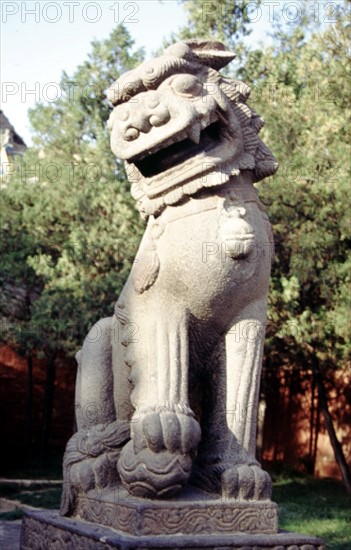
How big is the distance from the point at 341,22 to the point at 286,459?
8566 millimetres

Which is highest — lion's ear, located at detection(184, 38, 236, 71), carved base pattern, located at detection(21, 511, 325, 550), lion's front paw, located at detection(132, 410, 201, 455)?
lion's ear, located at detection(184, 38, 236, 71)

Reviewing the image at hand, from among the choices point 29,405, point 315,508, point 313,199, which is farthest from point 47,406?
point 313,199

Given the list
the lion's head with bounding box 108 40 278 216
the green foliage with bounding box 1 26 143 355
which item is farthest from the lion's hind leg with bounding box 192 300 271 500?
the green foliage with bounding box 1 26 143 355

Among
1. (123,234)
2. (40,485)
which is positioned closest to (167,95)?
(123,234)

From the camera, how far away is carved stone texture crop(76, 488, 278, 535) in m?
3.33

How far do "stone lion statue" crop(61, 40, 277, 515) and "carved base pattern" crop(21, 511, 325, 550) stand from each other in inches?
5.4

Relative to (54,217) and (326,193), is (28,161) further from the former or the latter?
(326,193)

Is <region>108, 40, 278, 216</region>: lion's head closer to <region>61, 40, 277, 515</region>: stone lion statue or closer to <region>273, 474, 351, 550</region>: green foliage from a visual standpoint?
<region>61, 40, 277, 515</region>: stone lion statue

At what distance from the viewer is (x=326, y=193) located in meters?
9.76

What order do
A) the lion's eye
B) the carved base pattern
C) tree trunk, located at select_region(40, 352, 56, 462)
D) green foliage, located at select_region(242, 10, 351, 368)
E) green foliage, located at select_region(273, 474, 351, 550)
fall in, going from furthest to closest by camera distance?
1. tree trunk, located at select_region(40, 352, 56, 462)
2. green foliage, located at select_region(242, 10, 351, 368)
3. green foliage, located at select_region(273, 474, 351, 550)
4. the lion's eye
5. the carved base pattern

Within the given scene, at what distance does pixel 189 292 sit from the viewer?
3.62m

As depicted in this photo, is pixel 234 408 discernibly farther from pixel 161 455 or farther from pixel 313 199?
pixel 313 199

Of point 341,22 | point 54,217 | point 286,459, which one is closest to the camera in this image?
point 341,22

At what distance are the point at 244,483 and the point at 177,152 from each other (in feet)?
4.80
